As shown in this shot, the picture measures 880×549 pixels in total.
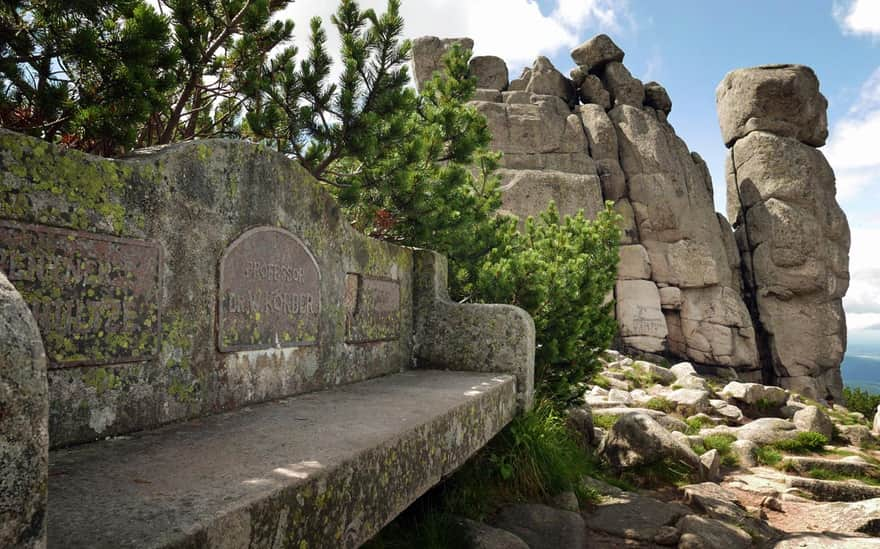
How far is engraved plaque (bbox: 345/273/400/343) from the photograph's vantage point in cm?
446

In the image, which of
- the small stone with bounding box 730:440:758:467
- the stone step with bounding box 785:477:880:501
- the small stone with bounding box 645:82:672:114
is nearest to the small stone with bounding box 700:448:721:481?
the stone step with bounding box 785:477:880:501

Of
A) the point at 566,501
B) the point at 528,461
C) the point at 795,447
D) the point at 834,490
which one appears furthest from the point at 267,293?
the point at 795,447

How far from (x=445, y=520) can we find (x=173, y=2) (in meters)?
4.25

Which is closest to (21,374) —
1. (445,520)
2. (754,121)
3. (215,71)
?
(445,520)

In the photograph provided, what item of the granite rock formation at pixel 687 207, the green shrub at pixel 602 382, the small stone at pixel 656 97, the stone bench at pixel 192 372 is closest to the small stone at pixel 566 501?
the stone bench at pixel 192 372

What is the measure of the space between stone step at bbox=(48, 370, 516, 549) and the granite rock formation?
16977mm

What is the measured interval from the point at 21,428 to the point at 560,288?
244 inches

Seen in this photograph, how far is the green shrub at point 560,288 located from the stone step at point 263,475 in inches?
120

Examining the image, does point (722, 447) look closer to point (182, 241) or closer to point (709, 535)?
point (709, 535)

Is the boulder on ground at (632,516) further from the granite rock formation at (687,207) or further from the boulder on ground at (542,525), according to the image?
the granite rock formation at (687,207)

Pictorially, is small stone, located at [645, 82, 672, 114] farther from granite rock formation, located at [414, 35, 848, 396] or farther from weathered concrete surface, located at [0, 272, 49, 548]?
weathered concrete surface, located at [0, 272, 49, 548]

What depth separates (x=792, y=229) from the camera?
2061 centimetres

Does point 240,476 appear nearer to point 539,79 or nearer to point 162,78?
point 162,78

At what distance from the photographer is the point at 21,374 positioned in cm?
119
